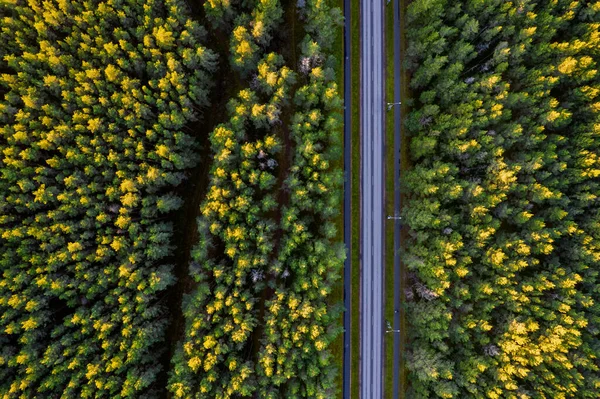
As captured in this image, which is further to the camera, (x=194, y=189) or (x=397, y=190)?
(x=397, y=190)

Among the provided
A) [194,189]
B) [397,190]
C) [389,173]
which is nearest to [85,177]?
[194,189]

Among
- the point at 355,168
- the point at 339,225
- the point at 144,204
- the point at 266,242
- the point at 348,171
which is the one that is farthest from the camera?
the point at 355,168

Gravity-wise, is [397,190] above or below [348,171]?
below

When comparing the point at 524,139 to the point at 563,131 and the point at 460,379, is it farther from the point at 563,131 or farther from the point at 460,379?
the point at 460,379

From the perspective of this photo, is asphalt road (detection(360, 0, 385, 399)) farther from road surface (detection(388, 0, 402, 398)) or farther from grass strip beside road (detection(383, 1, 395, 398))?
road surface (detection(388, 0, 402, 398))

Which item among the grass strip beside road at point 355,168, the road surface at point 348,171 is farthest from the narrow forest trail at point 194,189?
the grass strip beside road at point 355,168

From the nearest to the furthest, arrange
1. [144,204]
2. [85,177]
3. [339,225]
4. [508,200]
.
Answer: [85,177] → [144,204] → [508,200] → [339,225]

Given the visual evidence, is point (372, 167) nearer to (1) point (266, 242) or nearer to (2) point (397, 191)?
(2) point (397, 191)
